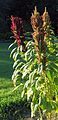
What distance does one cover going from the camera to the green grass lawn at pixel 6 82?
7.08 meters

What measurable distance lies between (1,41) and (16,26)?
15039mm

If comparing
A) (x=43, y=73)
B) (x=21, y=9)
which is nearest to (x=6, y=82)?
(x=43, y=73)

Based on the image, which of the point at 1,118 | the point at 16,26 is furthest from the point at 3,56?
the point at 16,26

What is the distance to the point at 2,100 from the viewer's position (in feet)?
22.9

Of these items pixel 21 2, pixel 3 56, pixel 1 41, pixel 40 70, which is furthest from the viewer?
pixel 21 2

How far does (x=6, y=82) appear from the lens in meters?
9.33

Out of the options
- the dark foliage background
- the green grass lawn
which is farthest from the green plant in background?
the dark foliage background

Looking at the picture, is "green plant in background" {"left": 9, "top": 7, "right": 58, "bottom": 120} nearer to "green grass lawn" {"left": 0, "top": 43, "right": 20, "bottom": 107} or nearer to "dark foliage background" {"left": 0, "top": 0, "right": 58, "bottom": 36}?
"green grass lawn" {"left": 0, "top": 43, "right": 20, "bottom": 107}

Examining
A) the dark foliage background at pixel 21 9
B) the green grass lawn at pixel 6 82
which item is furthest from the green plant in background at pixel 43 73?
the dark foliage background at pixel 21 9

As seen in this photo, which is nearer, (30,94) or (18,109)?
(30,94)

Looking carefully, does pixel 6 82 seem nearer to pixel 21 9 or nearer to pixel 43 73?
pixel 43 73

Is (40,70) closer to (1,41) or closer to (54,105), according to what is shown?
(54,105)

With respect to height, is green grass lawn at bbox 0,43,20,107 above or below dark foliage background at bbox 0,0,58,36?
below

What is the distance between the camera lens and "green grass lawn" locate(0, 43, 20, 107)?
7.08 m
